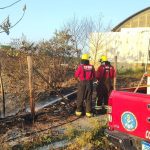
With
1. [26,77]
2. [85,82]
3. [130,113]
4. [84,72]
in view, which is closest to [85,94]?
[85,82]

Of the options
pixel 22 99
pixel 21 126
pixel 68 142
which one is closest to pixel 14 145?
pixel 68 142

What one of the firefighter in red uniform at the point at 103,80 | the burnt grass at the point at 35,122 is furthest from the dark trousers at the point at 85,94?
the firefighter in red uniform at the point at 103,80

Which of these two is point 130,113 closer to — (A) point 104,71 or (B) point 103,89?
(A) point 104,71

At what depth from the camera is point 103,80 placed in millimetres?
13188

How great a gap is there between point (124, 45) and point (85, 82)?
1645cm

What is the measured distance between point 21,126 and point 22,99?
9.85 feet

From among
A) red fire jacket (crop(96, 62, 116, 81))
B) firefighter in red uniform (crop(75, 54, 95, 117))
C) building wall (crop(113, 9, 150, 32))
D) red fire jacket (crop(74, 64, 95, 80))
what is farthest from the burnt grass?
building wall (crop(113, 9, 150, 32))

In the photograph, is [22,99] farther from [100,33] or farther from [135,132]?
[100,33]

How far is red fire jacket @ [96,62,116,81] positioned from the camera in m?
13.0

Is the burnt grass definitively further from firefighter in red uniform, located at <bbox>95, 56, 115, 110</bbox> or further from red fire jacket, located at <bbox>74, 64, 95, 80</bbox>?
red fire jacket, located at <bbox>74, 64, 95, 80</bbox>

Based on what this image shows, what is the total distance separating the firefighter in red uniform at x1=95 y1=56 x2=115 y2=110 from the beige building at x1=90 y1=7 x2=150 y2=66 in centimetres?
1351

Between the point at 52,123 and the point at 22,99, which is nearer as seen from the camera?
the point at 52,123

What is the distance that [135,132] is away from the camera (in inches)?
264

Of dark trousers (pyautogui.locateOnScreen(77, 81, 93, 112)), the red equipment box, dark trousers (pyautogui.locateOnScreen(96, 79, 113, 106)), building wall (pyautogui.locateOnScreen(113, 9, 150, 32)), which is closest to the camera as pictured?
the red equipment box
